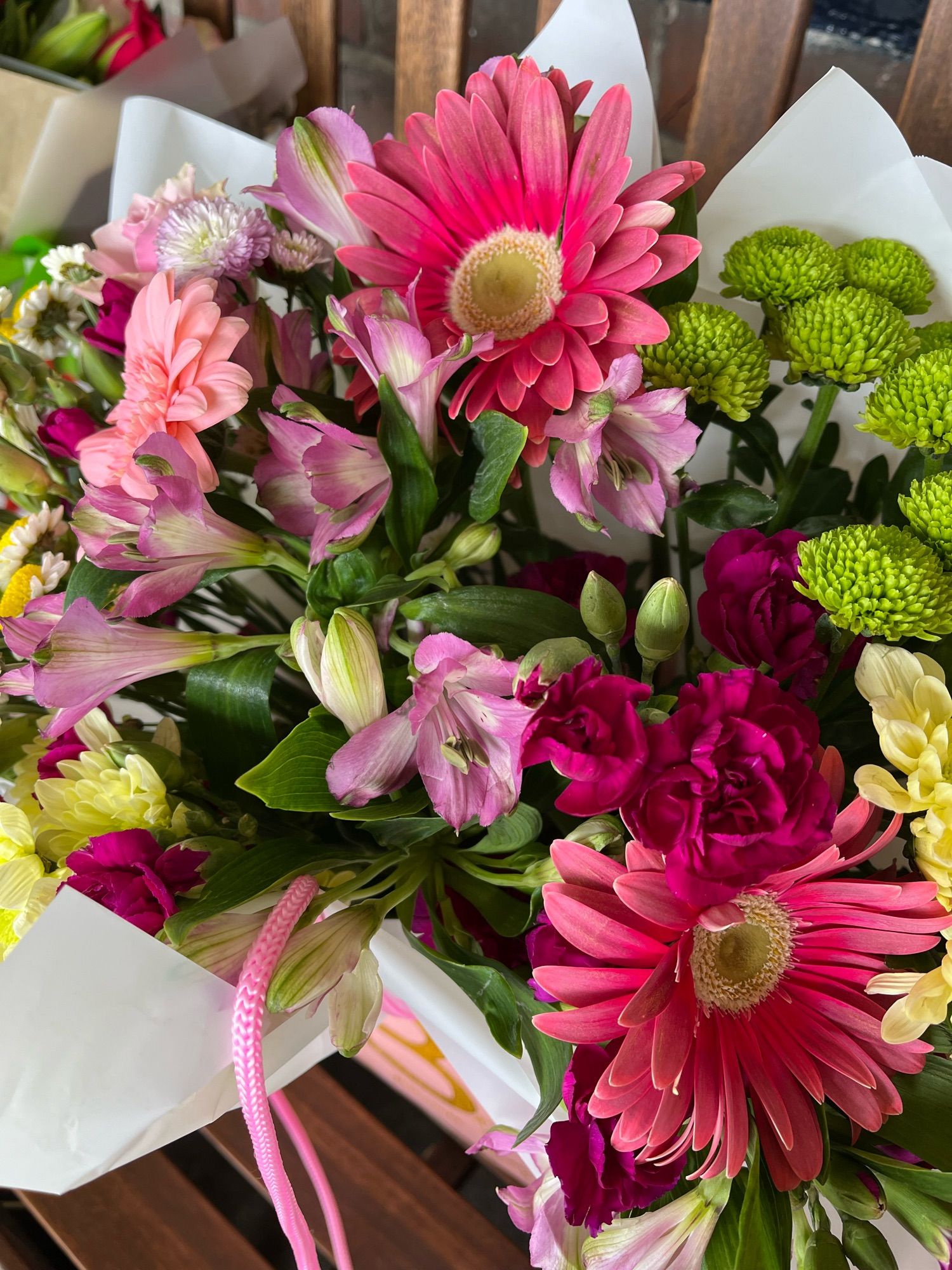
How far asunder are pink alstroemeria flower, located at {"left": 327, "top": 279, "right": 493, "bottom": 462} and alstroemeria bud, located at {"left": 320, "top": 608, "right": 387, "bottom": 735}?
9 cm

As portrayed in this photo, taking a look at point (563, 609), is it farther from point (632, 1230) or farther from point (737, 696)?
point (632, 1230)

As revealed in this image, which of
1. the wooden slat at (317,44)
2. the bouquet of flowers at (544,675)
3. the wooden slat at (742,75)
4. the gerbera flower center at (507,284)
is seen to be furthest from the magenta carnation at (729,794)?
the wooden slat at (317,44)

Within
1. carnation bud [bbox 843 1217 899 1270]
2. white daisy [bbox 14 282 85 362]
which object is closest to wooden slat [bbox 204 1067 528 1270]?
carnation bud [bbox 843 1217 899 1270]

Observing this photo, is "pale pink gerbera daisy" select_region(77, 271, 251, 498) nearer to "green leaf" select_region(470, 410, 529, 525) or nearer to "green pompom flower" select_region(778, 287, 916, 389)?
"green leaf" select_region(470, 410, 529, 525)

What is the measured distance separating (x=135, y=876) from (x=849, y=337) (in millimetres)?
355

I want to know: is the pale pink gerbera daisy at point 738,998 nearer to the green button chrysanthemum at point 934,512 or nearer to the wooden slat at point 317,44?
the green button chrysanthemum at point 934,512

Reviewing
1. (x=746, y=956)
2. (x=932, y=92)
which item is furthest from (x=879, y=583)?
(x=932, y=92)

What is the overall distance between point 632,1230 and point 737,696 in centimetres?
22

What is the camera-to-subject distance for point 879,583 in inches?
12.7

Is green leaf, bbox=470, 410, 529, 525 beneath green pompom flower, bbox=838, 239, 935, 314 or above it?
beneath

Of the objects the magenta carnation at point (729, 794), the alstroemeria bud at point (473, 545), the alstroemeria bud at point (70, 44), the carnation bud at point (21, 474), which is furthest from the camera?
the alstroemeria bud at point (70, 44)

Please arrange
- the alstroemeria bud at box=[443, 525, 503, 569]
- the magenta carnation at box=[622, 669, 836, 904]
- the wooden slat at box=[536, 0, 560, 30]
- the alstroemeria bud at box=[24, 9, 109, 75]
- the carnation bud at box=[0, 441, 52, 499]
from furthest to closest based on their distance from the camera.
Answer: the alstroemeria bud at box=[24, 9, 109, 75], the wooden slat at box=[536, 0, 560, 30], the carnation bud at box=[0, 441, 52, 499], the alstroemeria bud at box=[443, 525, 503, 569], the magenta carnation at box=[622, 669, 836, 904]

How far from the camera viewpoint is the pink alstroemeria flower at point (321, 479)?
377 mm

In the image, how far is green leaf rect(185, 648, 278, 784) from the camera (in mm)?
422
